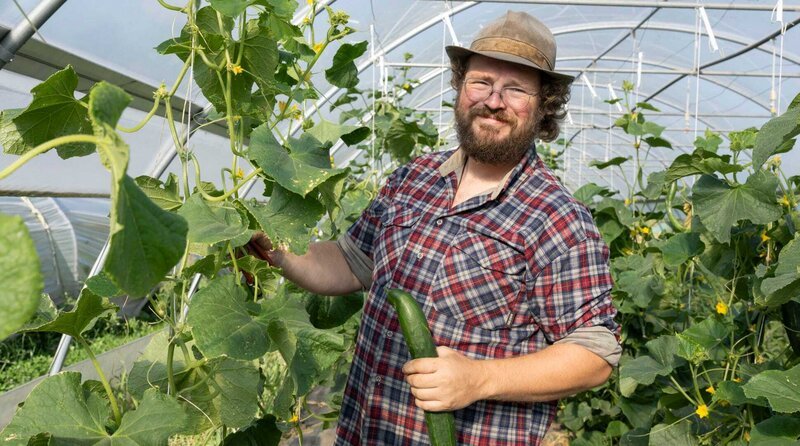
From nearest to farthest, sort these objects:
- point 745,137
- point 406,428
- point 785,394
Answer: point 785,394, point 406,428, point 745,137

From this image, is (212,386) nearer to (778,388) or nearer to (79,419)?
(79,419)

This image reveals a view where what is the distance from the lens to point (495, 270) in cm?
160

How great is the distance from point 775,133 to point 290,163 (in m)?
0.93

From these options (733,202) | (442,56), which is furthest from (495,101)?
(442,56)

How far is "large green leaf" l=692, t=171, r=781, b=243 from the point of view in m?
1.95

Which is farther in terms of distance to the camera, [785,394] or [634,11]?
[634,11]

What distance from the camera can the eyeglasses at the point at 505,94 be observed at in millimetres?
1689

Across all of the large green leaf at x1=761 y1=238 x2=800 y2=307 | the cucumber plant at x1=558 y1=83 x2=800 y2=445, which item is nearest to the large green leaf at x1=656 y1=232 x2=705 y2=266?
the cucumber plant at x1=558 y1=83 x2=800 y2=445

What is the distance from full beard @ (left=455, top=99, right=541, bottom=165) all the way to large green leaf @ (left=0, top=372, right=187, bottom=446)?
0.88m

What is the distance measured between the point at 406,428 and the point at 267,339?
0.57m

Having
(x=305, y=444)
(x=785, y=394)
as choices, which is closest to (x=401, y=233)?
(x=785, y=394)

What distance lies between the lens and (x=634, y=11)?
8.36 meters

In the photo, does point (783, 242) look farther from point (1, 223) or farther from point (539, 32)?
point (1, 223)

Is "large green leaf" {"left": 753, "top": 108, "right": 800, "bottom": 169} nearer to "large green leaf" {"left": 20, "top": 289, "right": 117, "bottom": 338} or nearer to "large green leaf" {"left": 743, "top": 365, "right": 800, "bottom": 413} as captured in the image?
"large green leaf" {"left": 743, "top": 365, "right": 800, "bottom": 413}
